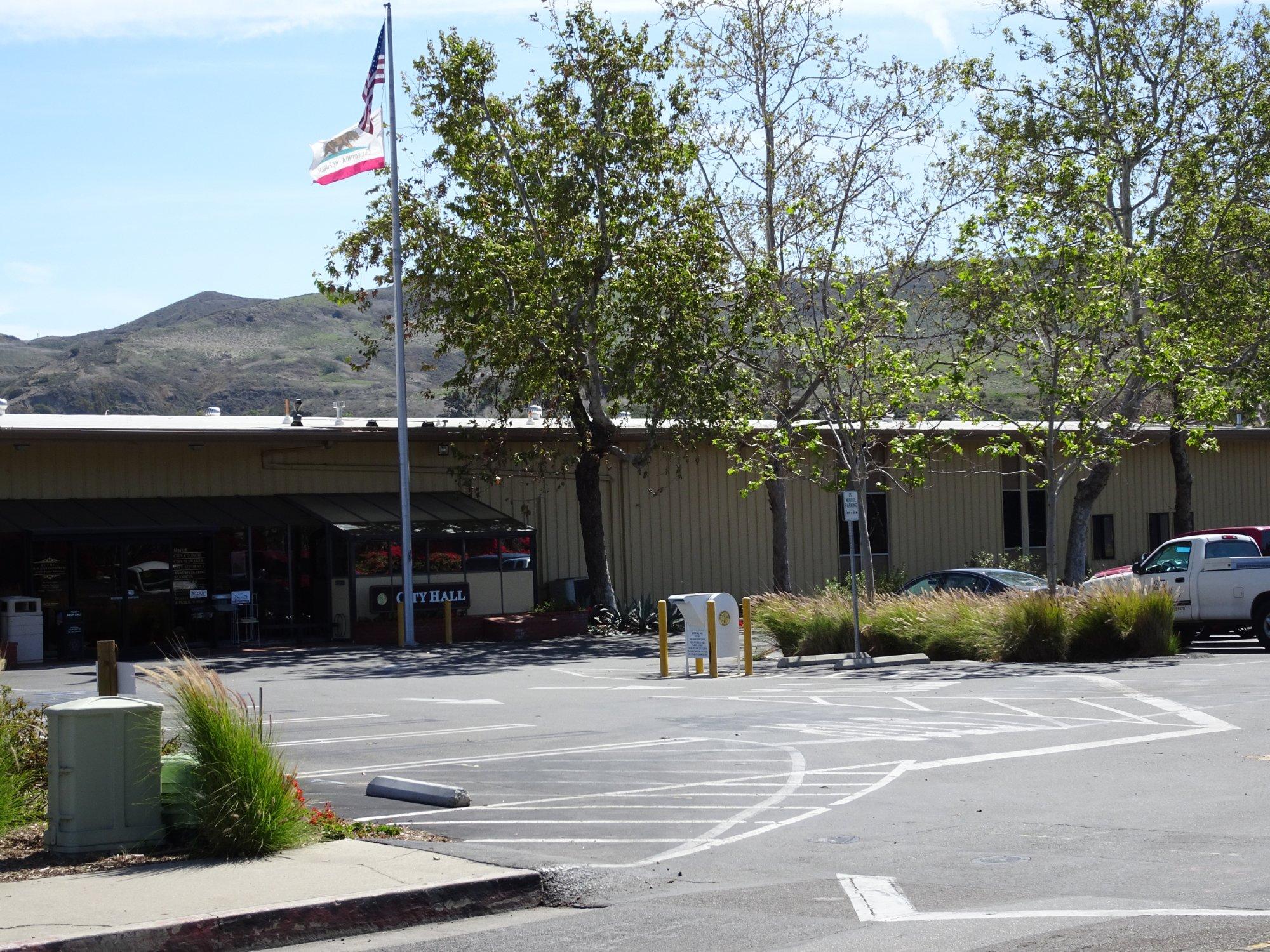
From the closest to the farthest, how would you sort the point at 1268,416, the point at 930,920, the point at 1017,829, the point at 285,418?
the point at 930,920 → the point at 1017,829 → the point at 285,418 → the point at 1268,416

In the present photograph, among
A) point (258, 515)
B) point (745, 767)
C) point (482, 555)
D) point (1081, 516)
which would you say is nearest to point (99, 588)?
point (258, 515)

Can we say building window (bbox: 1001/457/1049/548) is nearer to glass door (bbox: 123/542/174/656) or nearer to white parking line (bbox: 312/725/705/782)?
glass door (bbox: 123/542/174/656)

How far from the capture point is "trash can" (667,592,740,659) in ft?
69.0

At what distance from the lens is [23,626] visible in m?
25.3

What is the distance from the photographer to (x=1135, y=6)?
32.1 m

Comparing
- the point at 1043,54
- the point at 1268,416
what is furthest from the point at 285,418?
the point at 1268,416

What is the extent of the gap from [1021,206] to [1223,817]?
668 inches

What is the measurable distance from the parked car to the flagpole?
32.4 ft

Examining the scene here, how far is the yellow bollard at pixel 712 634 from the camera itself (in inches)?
821

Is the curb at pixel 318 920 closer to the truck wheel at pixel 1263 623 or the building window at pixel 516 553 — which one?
the truck wheel at pixel 1263 623

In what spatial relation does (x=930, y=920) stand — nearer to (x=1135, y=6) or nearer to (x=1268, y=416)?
(x=1135, y=6)

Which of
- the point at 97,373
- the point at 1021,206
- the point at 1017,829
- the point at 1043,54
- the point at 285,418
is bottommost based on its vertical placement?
the point at 1017,829

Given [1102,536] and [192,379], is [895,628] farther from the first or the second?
[192,379]

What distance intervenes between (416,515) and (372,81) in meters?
9.26
